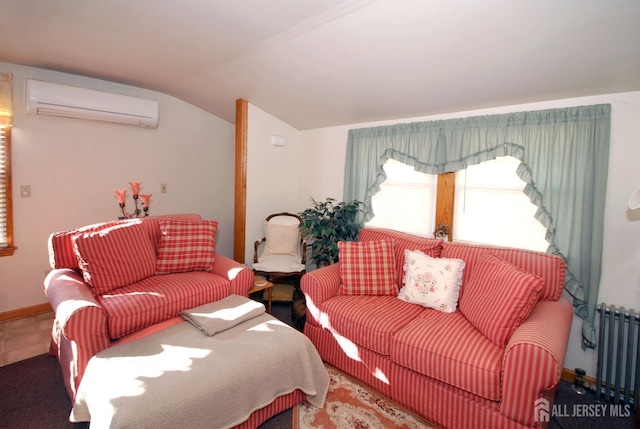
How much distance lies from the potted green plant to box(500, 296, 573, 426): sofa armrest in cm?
200

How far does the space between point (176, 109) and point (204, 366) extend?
349 cm

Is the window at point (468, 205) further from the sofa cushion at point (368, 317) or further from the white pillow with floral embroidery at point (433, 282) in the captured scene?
the sofa cushion at point (368, 317)

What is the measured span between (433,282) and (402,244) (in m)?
0.51

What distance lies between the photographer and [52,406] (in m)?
2.02

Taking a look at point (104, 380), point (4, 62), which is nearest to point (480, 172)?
point (104, 380)

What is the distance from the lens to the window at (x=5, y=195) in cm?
303

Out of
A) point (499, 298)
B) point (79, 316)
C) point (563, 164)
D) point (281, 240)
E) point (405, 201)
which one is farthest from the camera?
point (281, 240)

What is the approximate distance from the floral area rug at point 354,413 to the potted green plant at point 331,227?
4.95 feet

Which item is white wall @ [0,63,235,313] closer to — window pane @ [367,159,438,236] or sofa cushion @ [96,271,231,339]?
sofa cushion @ [96,271,231,339]

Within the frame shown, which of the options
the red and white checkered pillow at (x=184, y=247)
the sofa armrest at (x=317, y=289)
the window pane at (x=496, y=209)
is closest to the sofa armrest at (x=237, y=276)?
the red and white checkered pillow at (x=184, y=247)

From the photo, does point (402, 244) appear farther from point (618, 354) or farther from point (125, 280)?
point (125, 280)

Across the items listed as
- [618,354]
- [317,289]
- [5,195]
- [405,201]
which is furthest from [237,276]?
[618,354]

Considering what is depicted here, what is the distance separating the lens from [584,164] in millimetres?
2328

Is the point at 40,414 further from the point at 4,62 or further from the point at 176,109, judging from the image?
the point at 176,109
